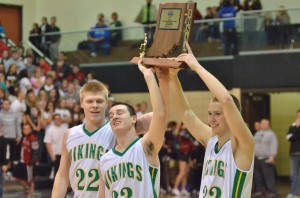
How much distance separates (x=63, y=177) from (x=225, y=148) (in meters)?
1.82

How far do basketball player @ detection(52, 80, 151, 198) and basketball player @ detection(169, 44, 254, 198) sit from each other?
1.28 m

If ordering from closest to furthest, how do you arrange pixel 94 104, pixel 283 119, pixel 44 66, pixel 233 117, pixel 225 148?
1. pixel 233 117
2. pixel 225 148
3. pixel 94 104
4. pixel 44 66
5. pixel 283 119

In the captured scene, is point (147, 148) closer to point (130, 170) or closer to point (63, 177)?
point (130, 170)

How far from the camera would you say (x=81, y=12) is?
88.8ft

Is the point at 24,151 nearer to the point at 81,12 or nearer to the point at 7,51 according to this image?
the point at 7,51

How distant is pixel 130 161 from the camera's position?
5.60 meters

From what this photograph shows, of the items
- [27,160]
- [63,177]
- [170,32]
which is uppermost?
[170,32]

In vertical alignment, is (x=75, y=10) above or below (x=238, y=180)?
above

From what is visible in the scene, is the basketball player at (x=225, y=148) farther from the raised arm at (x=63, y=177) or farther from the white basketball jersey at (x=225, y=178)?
the raised arm at (x=63, y=177)

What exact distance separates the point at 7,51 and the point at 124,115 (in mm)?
15832

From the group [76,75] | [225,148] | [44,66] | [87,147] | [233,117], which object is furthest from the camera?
[44,66]

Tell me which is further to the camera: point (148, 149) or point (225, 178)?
point (148, 149)

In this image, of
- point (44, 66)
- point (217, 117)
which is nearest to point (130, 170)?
point (217, 117)

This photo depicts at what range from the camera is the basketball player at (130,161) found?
18.2 feet
